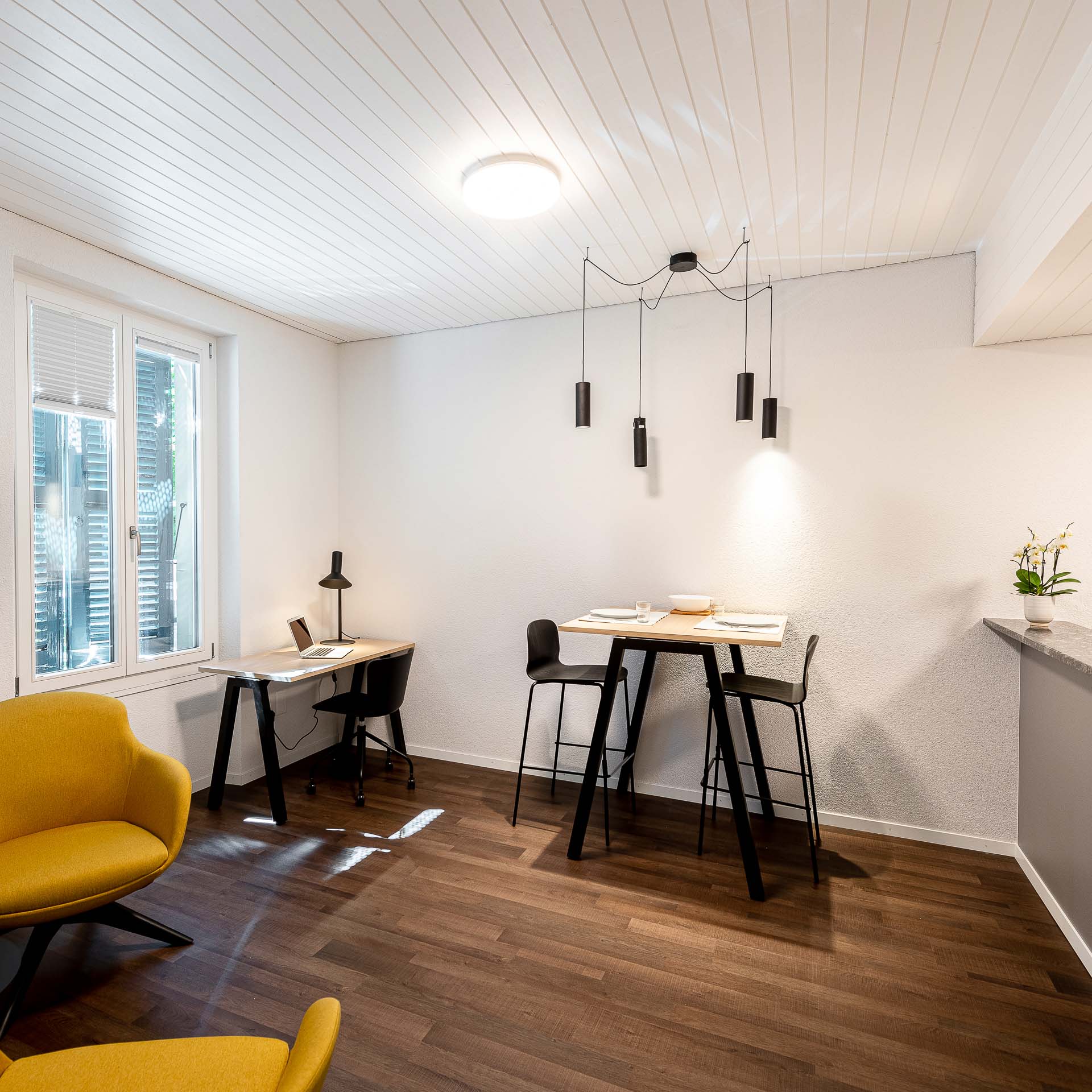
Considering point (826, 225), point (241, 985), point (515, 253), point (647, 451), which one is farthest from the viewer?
point (647, 451)

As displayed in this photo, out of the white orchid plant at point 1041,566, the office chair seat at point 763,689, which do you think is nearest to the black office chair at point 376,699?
the office chair seat at point 763,689

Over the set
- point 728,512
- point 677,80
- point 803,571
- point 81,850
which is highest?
point 677,80

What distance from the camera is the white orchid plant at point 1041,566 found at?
2.75 m

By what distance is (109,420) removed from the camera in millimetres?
3244

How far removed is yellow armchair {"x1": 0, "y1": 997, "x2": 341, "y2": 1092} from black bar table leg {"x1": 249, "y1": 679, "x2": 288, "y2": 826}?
2.06 meters

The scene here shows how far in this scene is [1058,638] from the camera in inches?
97.9

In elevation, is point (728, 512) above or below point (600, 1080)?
above

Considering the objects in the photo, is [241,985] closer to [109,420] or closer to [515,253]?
[109,420]

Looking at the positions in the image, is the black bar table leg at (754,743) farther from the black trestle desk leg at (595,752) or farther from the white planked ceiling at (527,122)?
the white planked ceiling at (527,122)

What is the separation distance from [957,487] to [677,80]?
2.23m

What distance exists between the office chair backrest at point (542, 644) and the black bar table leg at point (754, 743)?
955mm

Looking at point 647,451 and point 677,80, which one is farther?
point 647,451

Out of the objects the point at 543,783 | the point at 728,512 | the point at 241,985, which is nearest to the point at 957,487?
the point at 728,512

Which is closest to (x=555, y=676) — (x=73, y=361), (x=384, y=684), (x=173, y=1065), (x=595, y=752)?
(x=595, y=752)
